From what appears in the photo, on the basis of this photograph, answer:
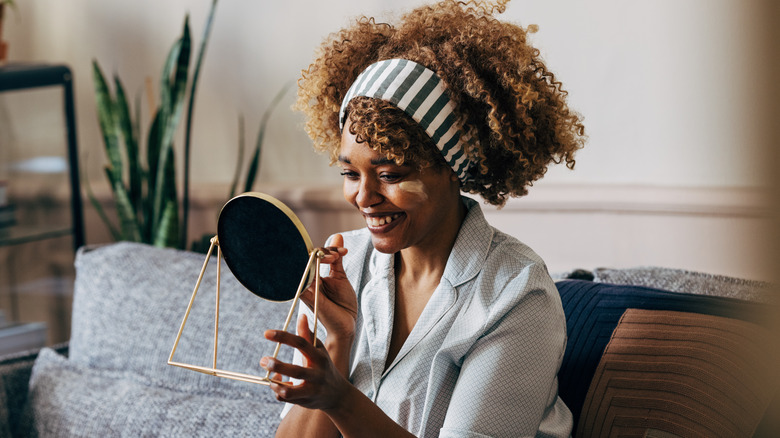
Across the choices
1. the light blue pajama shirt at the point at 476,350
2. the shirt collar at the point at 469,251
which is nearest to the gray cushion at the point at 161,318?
the light blue pajama shirt at the point at 476,350

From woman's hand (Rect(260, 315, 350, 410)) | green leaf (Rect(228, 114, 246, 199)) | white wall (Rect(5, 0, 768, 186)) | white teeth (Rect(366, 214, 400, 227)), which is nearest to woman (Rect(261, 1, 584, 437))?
white teeth (Rect(366, 214, 400, 227))

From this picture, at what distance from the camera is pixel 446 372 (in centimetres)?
113

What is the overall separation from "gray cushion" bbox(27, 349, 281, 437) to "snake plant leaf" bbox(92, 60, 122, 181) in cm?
81

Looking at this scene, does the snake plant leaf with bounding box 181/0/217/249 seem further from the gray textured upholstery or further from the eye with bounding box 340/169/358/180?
the eye with bounding box 340/169/358/180

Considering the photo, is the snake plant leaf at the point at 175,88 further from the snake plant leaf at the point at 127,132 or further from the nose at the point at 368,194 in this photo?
the nose at the point at 368,194

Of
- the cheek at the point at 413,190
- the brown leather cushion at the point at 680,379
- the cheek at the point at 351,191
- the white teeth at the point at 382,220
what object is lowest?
the brown leather cushion at the point at 680,379

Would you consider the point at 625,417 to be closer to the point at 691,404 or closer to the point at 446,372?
the point at 691,404

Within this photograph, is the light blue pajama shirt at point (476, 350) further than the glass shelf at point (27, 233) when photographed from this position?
No

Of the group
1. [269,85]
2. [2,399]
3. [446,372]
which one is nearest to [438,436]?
[446,372]

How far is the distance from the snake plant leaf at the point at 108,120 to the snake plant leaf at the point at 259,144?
423 mm

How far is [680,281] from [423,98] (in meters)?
0.65

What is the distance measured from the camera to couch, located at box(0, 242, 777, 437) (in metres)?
1.16

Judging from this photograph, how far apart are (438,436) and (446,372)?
3.5 inches

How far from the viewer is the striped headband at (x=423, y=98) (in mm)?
1077
